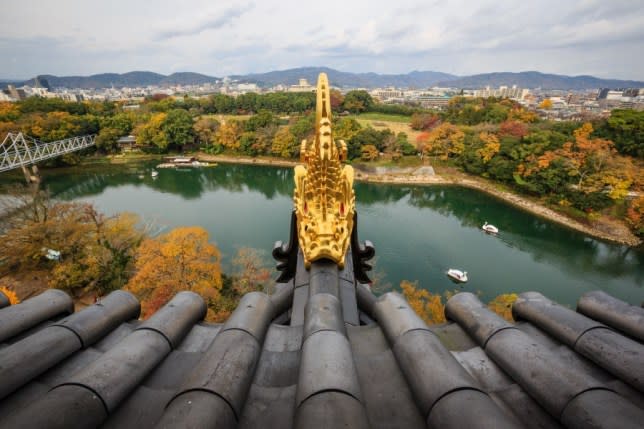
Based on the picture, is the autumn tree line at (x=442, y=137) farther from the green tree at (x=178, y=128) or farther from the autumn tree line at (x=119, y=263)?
the autumn tree line at (x=119, y=263)

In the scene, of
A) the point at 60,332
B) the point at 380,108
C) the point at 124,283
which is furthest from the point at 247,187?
the point at 380,108

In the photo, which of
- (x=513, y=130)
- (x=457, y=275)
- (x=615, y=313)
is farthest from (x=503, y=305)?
(x=513, y=130)

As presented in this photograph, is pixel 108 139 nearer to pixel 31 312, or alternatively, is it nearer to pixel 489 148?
pixel 489 148

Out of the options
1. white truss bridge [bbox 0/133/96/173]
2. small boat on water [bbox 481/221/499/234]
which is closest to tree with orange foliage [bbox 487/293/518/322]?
small boat on water [bbox 481/221/499/234]

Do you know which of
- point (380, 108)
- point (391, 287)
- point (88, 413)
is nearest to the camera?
point (88, 413)

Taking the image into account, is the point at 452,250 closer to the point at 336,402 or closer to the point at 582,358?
the point at 582,358
